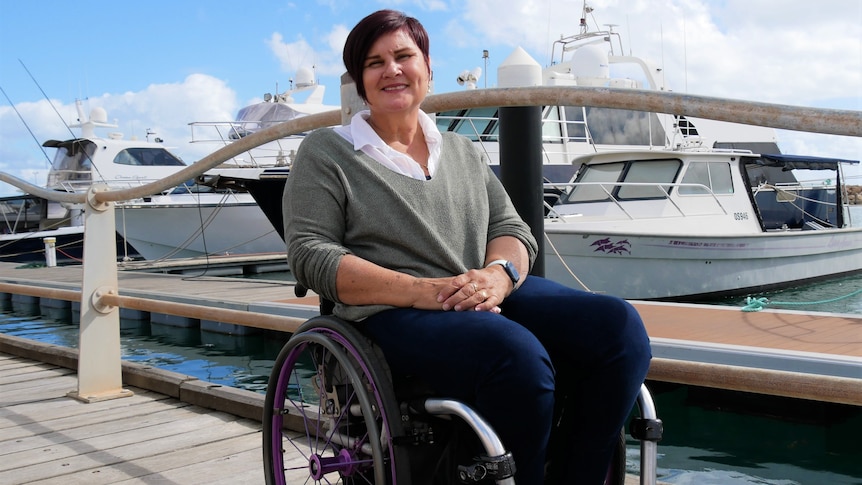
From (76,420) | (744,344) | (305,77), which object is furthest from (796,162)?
(305,77)

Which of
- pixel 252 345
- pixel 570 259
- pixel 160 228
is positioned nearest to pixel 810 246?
pixel 570 259

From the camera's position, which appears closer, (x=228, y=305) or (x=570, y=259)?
(x=228, y=305)

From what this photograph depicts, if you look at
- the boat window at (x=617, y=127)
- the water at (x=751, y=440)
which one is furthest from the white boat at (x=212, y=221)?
the water at (x=751, y=440)

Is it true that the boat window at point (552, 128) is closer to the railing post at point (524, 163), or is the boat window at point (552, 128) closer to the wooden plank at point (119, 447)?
the wooden plank at point (119, 447)

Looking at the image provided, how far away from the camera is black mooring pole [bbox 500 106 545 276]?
Result: 2111mm

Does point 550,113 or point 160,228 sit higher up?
point 550,113

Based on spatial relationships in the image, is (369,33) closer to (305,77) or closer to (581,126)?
(581,126)

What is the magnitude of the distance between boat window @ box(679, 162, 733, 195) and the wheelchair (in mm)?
9778

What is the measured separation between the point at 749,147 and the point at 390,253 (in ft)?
57.8

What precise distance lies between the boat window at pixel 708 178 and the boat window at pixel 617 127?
3.63m

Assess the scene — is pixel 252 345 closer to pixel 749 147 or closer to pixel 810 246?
pixel 810 246

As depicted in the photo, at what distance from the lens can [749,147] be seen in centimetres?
1752

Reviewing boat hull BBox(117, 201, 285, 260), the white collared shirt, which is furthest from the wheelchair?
boat hull BBox(117, 201, 285, 260)

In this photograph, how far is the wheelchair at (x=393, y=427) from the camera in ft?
4.48
